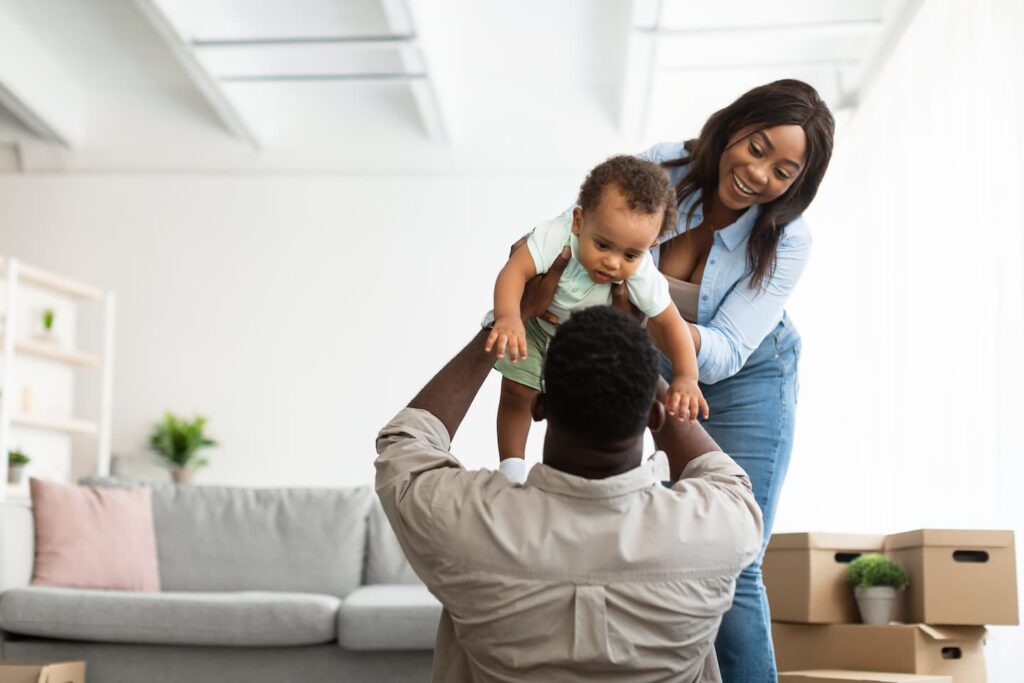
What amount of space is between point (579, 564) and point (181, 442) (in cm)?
577

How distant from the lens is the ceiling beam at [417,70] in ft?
17.2

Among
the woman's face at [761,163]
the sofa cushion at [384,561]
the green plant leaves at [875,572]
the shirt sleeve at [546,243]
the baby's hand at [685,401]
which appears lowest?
the sofa cushion at [384,561]

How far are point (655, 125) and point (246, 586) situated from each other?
4.10 m

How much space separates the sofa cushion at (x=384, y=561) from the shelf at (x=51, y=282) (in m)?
2.73

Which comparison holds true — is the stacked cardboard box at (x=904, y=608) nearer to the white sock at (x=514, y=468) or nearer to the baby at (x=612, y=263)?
the white sock at (x=514, y=468)

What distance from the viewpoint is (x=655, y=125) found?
6.79m

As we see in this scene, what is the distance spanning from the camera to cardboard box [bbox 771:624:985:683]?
276 centimetres

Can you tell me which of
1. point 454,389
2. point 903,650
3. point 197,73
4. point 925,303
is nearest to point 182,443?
point 197,73

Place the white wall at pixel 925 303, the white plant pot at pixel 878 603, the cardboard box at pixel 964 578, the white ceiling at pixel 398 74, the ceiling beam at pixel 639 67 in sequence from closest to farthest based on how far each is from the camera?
the cardboard box at pixel 964 578 → the white plant pot at pixel 878 603 → the white wall at pixel 925 303 → the ceiling beam at pixel 639 67 → the white ceiling at pixel 398 74

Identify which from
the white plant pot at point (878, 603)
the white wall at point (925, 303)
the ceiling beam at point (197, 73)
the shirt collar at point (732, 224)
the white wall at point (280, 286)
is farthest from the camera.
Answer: the white wall at point (280, 286)

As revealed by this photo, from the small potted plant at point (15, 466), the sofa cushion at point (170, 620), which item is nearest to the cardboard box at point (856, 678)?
the sofa cushion at point (170, 620)

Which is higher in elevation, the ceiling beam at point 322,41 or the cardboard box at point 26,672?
the ceiling beam at point 322,41

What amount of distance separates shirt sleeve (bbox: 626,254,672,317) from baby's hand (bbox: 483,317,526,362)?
215 millimetres

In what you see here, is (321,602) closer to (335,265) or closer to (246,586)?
(246,586)
